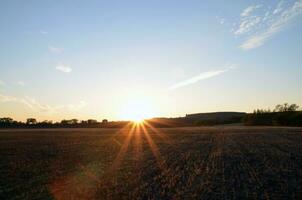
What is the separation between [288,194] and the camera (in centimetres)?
1335

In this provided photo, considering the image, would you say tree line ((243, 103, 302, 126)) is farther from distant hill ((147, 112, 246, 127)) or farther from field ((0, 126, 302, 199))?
field ((0, 126, 302, 199))

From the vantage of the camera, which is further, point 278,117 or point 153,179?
point 278,117

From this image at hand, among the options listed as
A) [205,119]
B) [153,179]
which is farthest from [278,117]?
[153,179]

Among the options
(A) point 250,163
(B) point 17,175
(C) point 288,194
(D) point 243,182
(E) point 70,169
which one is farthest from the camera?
(A) point 250,163

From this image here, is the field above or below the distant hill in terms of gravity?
below

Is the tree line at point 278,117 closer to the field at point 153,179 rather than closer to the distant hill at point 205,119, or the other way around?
the distant hill at point 205,119

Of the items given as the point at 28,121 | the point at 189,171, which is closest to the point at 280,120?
the point at 28,121

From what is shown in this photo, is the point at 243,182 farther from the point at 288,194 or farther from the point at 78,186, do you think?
the point at 78,186

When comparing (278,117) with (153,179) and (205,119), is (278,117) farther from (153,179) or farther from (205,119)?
(153,179)

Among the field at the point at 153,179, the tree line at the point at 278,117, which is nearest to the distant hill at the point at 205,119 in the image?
the tree line at the point at 278,117

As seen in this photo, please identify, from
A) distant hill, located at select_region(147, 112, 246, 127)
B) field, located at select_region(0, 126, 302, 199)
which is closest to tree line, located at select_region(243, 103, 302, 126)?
distant hill, located at select_region(147, 112, 246, 127)

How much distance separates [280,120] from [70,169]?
106 metres

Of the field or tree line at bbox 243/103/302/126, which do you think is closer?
the field

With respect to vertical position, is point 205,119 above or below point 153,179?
above
